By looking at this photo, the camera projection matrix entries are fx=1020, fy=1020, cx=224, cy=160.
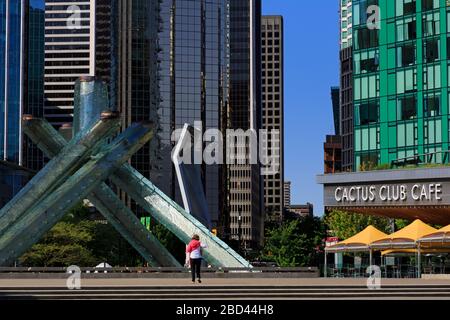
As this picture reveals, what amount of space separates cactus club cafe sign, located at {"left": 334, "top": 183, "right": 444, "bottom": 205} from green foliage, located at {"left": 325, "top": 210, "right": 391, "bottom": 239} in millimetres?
28648

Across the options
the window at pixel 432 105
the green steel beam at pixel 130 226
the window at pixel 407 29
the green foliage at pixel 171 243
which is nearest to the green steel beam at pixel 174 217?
the green steel beam at pixel 130 226

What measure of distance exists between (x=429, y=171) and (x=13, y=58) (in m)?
143

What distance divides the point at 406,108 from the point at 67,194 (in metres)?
50.5

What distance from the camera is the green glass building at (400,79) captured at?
3533 inches

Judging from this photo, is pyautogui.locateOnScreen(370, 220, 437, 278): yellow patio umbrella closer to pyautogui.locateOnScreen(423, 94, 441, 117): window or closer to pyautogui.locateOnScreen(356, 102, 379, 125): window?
pyautogui.locateOnScreen(423, 94, 441, 117): window

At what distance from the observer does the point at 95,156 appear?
49375 mm

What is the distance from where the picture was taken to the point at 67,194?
4834cm

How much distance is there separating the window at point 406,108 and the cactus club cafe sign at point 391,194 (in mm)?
43031

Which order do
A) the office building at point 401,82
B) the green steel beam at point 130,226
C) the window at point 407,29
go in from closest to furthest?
the green steel beam at point 130,226
the office building at point 401,82
the window at point 407,29

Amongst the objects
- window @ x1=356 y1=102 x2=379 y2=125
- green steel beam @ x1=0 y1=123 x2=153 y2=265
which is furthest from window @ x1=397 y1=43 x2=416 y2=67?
green steel beam @ x1=0 y1=123 x2=153 y2=265

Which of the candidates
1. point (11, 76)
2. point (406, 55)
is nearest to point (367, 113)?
point (406, 55)

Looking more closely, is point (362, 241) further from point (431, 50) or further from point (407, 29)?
point (407, 29)

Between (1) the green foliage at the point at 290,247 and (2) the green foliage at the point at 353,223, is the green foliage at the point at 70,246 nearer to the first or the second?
(1) the green foliage at the point at 290,247
